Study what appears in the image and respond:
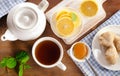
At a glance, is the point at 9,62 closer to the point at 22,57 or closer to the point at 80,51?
the point at 22,57

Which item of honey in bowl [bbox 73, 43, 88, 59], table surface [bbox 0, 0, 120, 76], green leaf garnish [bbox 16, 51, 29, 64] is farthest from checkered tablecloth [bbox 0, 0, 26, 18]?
honey in bowl [bbox 73, 43, 88, 59]

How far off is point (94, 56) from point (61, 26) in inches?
5.6

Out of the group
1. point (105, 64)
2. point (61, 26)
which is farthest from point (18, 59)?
point (105, 64)

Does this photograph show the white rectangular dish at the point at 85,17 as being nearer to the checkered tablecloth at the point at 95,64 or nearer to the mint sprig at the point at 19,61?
the checkered tablecloth at the point at 95,64

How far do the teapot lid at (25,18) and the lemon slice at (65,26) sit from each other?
0.31 ft

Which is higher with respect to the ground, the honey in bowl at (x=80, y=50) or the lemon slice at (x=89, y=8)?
the lemon slice at (x=89, y=8)

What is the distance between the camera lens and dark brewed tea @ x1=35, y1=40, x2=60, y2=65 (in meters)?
1.08

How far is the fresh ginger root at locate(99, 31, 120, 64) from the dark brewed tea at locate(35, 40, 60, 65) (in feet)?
0.48

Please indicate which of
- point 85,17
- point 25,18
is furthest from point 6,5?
point 85,17

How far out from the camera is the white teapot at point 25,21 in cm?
101

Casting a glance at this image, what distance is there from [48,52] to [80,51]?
0.33 feet

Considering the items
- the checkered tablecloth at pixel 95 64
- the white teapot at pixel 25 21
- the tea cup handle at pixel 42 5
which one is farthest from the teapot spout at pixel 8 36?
the checkered tablecloth at pixel 95 64

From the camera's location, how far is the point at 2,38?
1019 millimetres

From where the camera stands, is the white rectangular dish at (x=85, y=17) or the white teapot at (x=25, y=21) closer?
the white teapot at (x=25, y=21)
